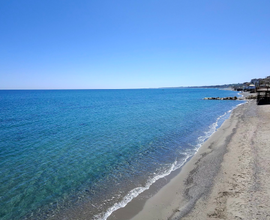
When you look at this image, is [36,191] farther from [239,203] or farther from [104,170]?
[239,203]

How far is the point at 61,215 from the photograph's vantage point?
7703mm

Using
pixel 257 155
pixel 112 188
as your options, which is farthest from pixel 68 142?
pixel 257 155

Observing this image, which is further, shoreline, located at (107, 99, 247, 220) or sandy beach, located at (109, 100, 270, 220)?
shoreline, located at (107, 99, 247, 220)

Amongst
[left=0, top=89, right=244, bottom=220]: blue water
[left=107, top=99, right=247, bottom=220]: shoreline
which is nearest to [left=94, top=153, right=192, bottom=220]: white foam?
[left=0, top=89, right=244, bottom=220]: blue water

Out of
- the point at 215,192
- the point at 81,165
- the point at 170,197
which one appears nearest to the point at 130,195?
the point at 170,197

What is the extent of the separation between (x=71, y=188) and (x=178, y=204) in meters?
5.79

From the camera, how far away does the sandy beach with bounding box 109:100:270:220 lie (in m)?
6.93

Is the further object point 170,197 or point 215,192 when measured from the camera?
point 170,197

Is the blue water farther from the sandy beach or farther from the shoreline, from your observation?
the sandy beach

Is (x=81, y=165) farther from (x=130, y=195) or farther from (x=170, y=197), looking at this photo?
(x=170, y=197)

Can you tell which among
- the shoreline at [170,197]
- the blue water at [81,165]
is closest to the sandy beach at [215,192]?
the shoreline at [170,197]

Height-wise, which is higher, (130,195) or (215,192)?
(215,192)

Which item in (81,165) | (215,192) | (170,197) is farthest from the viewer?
(81,165)

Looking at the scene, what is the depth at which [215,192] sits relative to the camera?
840cm
